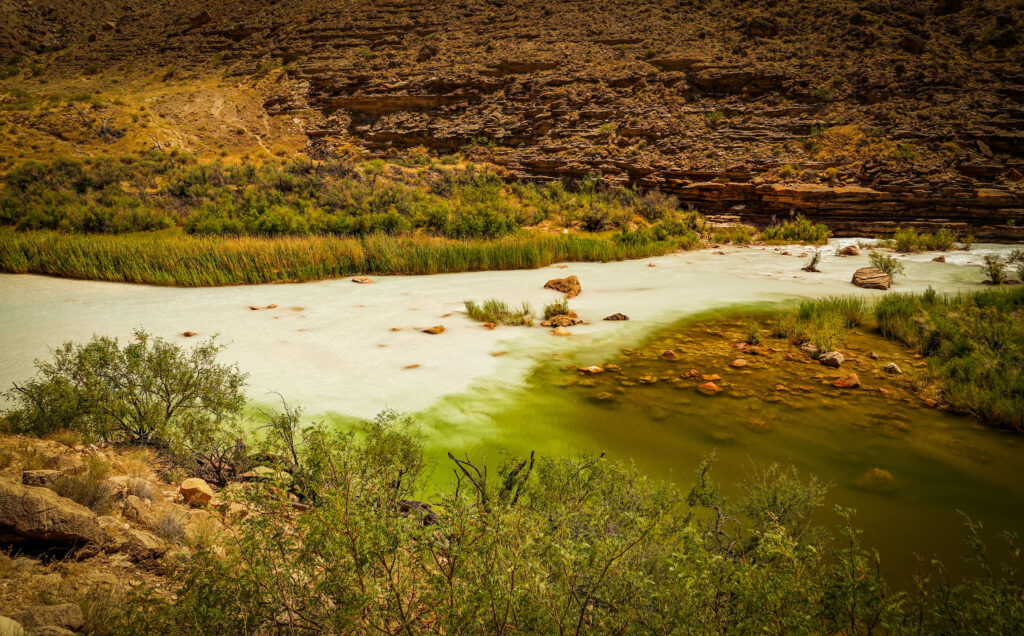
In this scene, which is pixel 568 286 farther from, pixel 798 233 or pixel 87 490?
pixel 798 233

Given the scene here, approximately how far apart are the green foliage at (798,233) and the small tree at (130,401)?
19620mm

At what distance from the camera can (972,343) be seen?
4.92 m

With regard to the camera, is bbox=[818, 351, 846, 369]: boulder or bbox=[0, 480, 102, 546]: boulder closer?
bbox=[0, 480, 102, 546]: boulder

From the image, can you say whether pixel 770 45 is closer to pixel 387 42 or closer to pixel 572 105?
pixel 572 105

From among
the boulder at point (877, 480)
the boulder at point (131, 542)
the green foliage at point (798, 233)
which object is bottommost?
the boulder at point (877, 480)

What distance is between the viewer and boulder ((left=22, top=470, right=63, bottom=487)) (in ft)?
7.27

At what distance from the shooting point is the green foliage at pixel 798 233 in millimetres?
17656

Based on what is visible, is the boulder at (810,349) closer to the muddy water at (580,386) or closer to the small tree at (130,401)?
the muddy water at (580,386)

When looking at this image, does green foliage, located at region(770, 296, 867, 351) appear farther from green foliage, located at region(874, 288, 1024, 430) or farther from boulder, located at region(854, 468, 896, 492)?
boulder, located at region(854, 468, 896, 492)

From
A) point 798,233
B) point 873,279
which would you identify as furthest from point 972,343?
point 798,233

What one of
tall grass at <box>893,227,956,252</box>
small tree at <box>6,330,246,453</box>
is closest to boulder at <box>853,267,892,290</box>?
tall grass at <box>893,227,956,252</box>

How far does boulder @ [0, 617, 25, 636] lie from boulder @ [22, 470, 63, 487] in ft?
4.06

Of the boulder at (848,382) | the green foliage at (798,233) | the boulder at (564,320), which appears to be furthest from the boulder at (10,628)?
the green foliage at (798,233)

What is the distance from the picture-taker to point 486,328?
679 cm
